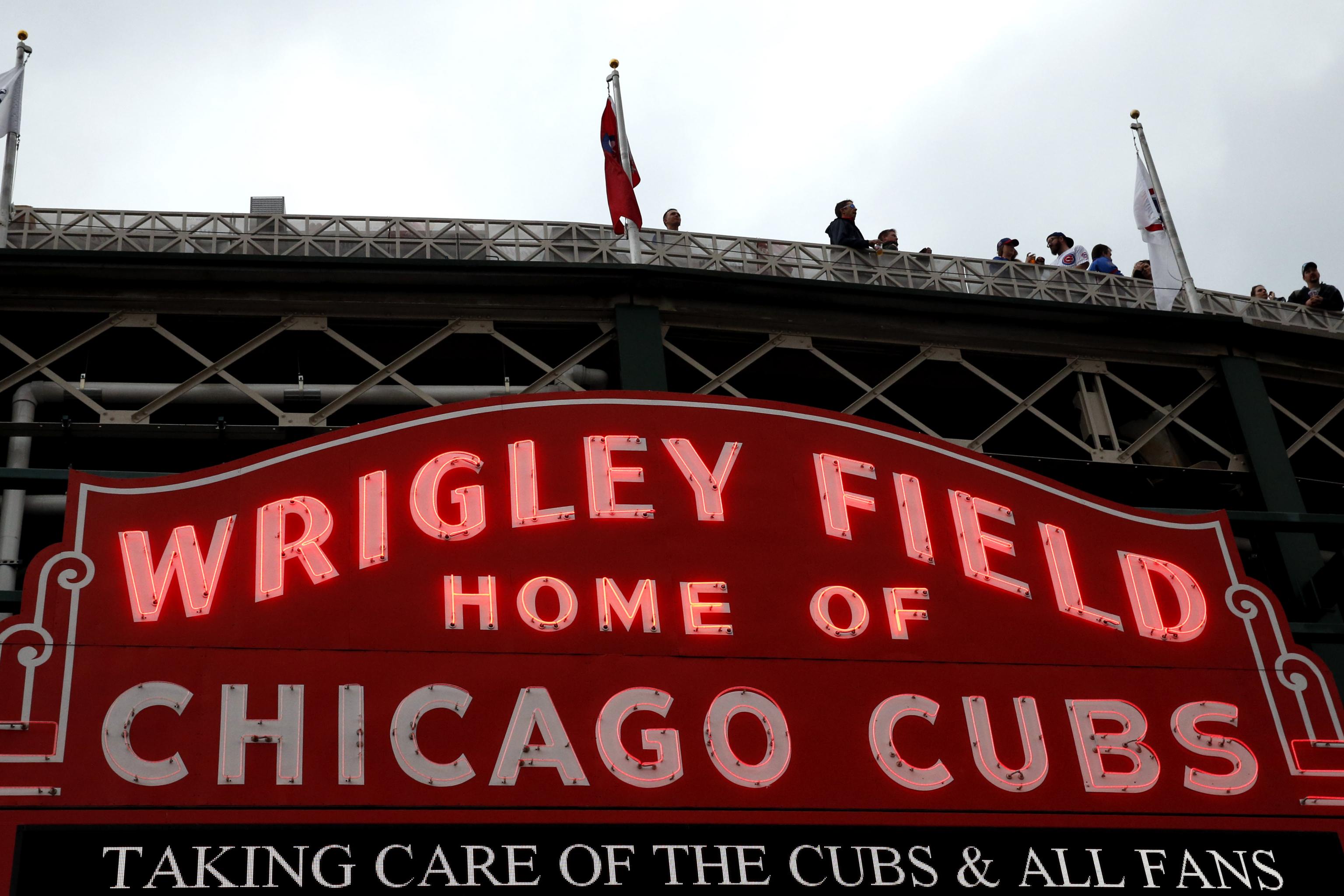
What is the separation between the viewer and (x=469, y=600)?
16797 mm

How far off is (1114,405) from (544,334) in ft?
28.9

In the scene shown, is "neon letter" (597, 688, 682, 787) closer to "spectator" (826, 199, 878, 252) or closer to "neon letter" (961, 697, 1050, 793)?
"neon letter" (961, 697, 1050, 793)

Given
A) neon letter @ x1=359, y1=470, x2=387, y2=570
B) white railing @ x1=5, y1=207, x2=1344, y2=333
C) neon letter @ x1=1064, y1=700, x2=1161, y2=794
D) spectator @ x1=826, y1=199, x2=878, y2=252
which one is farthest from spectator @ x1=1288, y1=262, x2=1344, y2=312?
neon letter @ x1=359, y1=470, x2=387, y2=570

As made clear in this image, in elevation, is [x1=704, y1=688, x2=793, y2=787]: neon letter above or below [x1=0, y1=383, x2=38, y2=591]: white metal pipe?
below

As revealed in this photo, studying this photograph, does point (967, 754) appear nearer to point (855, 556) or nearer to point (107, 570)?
point (855, 556)

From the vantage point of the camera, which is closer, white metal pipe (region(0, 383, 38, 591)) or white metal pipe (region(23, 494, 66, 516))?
white metal pipe (region(0, 383, 38, 591))

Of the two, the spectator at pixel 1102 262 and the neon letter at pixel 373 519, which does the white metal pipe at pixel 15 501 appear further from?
the spectator at pixel 1102 262

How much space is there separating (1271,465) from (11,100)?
59.4 feet

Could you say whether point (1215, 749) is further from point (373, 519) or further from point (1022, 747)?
point (373, 519)

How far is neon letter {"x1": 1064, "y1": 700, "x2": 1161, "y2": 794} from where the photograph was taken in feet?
55.4

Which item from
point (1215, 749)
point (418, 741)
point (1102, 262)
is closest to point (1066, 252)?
point (1102, 262)

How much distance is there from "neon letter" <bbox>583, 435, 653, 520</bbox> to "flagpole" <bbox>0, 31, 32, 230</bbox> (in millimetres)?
9281

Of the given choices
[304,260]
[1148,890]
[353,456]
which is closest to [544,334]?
[304,260]

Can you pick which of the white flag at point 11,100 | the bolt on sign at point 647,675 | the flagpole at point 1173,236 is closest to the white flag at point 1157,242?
the flagpole at point 1173,236
